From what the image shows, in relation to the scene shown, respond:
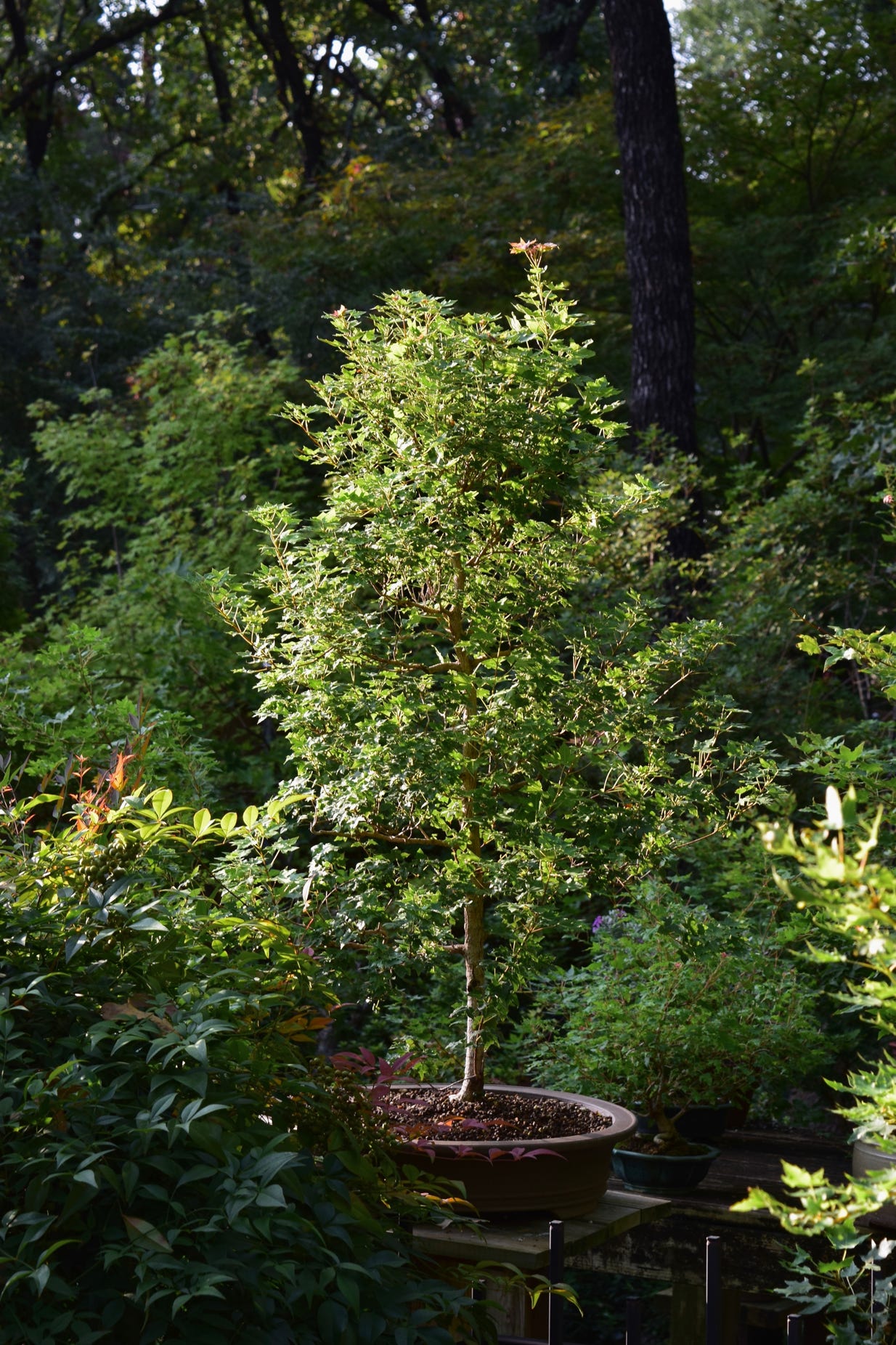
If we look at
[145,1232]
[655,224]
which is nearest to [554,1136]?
[145,1232]

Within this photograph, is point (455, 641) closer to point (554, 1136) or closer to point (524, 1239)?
point (554, 1136)

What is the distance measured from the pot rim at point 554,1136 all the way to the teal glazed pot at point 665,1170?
0.56 m

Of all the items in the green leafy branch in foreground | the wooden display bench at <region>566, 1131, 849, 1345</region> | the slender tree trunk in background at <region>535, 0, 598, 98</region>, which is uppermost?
the slender tree trunk in background at <region>535, 0, 598, 98</region>

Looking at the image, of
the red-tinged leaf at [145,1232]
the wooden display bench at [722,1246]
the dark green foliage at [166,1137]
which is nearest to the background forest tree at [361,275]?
the wooden display bench at [722,1246]

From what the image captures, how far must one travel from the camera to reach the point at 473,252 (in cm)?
871

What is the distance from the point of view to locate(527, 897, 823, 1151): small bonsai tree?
3512mm

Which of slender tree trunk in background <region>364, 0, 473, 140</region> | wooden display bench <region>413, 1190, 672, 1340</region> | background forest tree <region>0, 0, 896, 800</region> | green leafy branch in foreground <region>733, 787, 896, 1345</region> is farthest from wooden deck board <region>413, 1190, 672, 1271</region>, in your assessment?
slender tree trunk in background <region>364, 0, 473, 140</region>

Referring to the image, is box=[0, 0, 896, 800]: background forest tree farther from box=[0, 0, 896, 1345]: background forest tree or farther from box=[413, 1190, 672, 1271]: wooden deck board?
box=[413, 1190, 672, 1271]: wooden deck board

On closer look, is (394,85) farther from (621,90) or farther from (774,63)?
(621,90)

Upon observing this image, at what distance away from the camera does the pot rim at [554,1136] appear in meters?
2.45

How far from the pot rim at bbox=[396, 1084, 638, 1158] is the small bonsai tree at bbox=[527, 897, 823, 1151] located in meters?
0.52

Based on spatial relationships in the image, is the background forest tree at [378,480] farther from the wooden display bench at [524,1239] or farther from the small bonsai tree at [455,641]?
the wooden display bench at [524,1239]

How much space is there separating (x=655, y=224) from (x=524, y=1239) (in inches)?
244

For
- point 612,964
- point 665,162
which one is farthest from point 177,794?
point 665,162
